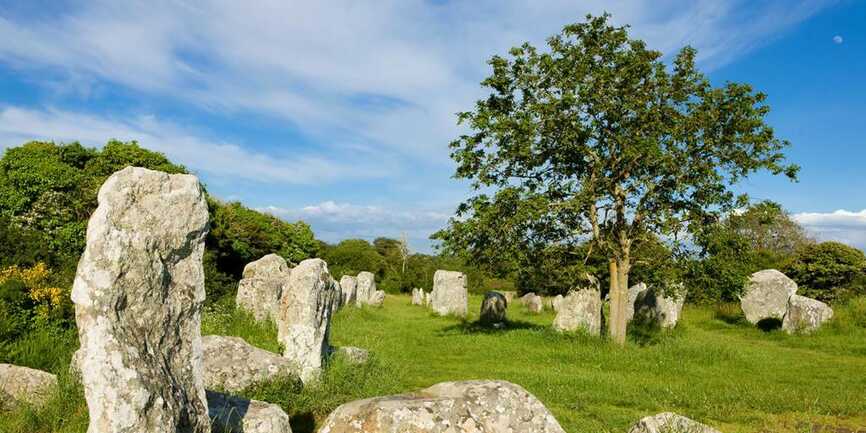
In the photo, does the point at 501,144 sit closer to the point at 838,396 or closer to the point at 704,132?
the point at 704,132

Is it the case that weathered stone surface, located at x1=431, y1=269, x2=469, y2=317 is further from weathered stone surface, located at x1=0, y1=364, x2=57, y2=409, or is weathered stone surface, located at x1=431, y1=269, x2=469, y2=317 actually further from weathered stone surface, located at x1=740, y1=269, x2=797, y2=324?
weathered stone surface, located at x1=0, y1=364, x2=57, y2=409

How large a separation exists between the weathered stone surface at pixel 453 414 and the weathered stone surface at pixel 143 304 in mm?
1376

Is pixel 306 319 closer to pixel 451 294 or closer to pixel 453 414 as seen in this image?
pixel 453 414

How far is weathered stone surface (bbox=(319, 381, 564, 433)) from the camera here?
533 cm

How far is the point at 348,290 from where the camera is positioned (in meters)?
30.7

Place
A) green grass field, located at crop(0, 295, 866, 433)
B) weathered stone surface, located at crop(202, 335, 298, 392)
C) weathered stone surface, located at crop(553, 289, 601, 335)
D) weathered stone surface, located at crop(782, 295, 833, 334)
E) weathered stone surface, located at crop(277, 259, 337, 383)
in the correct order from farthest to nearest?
weathered stone surface, located at crop(782, 295, 833, 334)
weathered stone surface, located at crop(553, 289, 601, 335)
weathered stone surface, located at crop(277, 259, 337, 383)
green grass field, located at crop(0, 295, 866, 433)
weathered stone surface, located at crop(202, 335, 298, 392)

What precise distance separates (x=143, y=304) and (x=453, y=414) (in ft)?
9.18

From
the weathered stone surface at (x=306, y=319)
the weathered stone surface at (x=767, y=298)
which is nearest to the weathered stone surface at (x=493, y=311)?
the weathered stone surface at (x=767, y=298)

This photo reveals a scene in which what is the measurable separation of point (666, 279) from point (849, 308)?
9534 millimetres

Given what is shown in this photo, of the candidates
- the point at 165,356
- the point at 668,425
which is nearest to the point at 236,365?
the point at 165,356

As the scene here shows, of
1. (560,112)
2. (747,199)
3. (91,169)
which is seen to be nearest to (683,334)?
(747,199)

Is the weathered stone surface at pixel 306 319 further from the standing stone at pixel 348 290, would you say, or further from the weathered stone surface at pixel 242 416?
the standing stone at pixel 348 290

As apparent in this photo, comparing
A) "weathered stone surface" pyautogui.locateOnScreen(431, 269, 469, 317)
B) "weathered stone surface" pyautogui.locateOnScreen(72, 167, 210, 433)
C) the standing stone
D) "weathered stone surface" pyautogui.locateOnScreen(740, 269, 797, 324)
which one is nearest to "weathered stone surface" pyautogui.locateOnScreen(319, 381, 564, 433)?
"weathered stone surface" pyautogui.locateOnScreen(72, 167, 210, 433)

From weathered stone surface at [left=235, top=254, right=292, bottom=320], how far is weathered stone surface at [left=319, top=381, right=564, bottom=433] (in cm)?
1111
